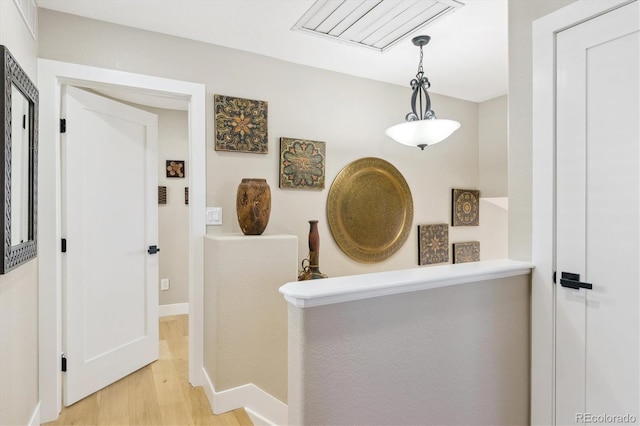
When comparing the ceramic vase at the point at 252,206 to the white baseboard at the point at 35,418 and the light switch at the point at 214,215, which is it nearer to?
the light switch at the point at 214,215

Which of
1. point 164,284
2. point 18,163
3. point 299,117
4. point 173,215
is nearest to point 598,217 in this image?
point 299,117

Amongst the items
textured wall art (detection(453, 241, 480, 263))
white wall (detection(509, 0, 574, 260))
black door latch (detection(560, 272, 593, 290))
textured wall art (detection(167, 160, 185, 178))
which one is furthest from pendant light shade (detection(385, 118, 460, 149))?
textured wall art (detection(167, 160, 185, 178))

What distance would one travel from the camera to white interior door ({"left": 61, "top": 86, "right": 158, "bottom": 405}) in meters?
2.33

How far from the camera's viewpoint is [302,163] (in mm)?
2941

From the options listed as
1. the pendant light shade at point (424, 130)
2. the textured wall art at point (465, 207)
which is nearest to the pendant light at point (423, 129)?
the pendant light shade at point (424, 130)

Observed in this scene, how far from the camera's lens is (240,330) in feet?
7.58

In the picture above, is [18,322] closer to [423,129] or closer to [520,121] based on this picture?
[423,129]

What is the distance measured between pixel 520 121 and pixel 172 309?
13.0 ft

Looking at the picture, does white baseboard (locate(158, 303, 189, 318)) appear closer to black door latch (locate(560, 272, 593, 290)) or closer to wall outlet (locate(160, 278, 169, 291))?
wall outlet (locate(160, 278, 169, 291))

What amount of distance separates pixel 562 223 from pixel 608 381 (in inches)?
25.1

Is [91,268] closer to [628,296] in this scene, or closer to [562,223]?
[562,223]

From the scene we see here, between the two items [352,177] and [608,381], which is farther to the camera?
[352,177]

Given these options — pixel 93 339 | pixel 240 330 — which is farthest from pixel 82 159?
pixel 240 330

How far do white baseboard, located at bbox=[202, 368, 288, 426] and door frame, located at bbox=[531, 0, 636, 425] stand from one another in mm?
1418
